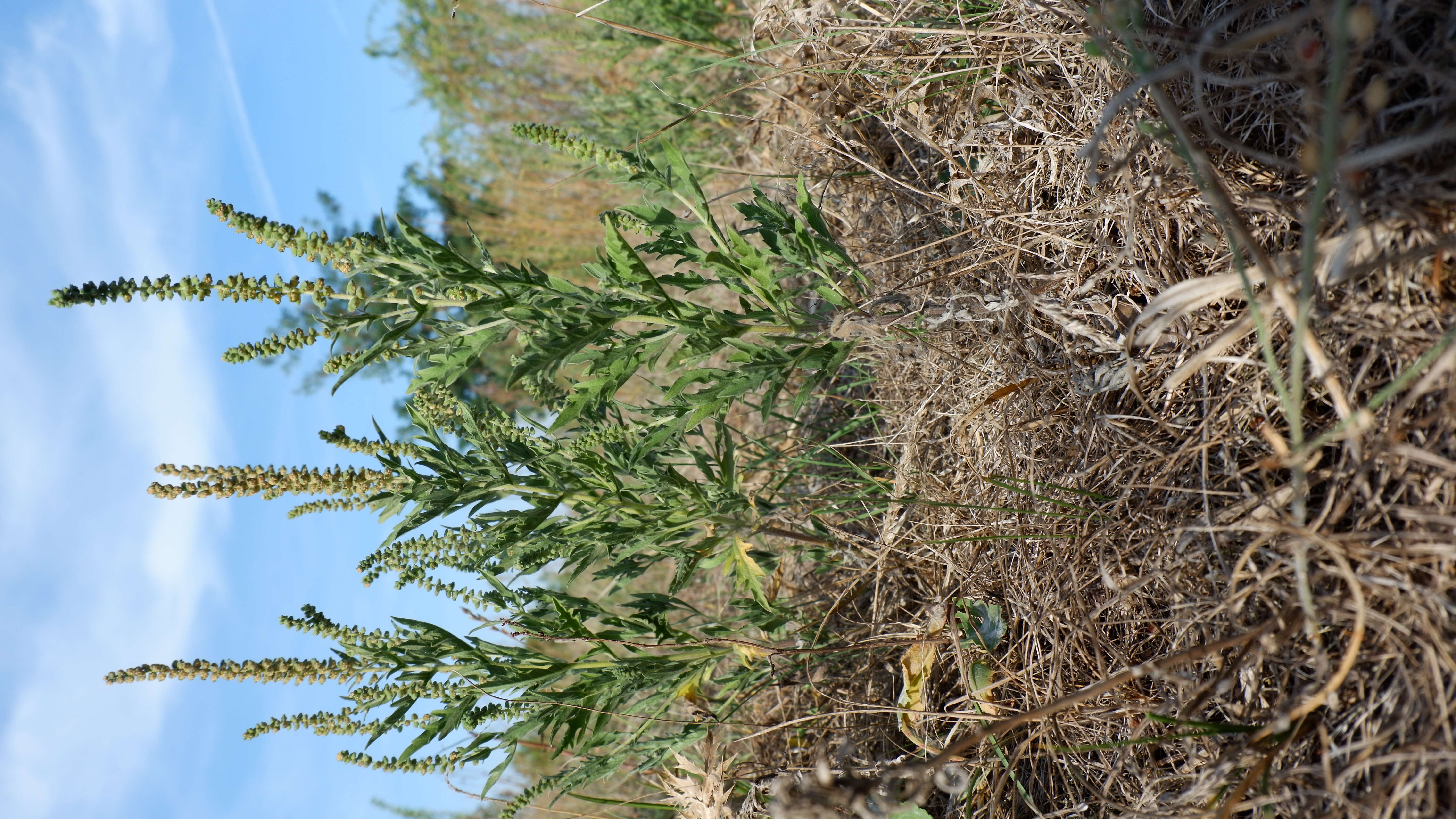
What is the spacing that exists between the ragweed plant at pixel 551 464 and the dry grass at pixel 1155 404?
37 cm

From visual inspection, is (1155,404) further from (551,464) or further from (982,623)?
(551,464)

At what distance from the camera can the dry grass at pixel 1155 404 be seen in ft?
3.89

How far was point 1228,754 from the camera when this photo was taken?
138cm

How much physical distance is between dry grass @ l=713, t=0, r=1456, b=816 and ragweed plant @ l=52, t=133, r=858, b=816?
14.7 inches

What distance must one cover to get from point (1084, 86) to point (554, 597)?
1.75 metres

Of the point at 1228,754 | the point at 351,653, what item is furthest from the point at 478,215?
the point at 1228,754

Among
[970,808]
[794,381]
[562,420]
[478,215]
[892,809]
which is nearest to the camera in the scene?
[892,809]

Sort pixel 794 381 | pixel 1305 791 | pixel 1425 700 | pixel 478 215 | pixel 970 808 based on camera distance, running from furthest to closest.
→ pixel 478 215, pixel 794 381, pixel 970 808, pixel 1305 791, pixel 1425 700

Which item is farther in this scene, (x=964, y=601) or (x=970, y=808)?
(x=964, y=601)

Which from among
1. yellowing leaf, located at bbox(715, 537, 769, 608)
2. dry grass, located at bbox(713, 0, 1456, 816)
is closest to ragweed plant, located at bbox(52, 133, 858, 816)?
yellowing leaf, located at bbox(715, 537, 769, 608)

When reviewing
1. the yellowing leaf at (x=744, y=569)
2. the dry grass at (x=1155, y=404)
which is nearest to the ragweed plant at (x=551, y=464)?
the yellowing leaf at (x=744, y=569)

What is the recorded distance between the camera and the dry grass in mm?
1185

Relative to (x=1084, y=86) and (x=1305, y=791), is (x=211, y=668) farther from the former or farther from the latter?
(x=1084, y=86)

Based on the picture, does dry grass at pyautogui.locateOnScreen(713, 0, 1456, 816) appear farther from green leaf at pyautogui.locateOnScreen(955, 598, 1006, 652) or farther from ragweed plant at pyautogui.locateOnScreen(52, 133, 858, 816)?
ragweed plant at pyautogui.locateOnScreen(52, 133, 858, 816)
